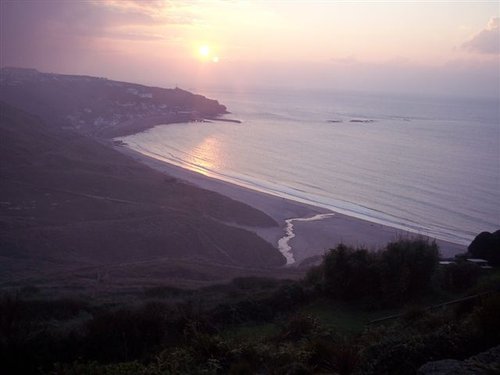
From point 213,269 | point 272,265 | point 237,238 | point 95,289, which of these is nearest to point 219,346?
point 95,289

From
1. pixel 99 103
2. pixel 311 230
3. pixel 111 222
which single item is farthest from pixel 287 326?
pixel 99 103

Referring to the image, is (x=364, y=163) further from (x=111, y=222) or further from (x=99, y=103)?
(x=99, y=103)

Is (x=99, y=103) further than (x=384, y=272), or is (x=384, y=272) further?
(x=99, y=103)

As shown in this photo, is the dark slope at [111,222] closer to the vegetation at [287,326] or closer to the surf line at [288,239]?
the surf line at [288,239]

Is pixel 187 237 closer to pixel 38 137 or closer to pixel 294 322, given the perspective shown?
pixel 294 322

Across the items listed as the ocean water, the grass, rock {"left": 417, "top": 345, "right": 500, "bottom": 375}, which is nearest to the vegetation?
the grass

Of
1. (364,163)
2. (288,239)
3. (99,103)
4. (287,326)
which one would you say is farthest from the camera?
(99,103)

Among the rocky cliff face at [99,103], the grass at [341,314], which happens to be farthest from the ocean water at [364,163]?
the grass at [341,314]
